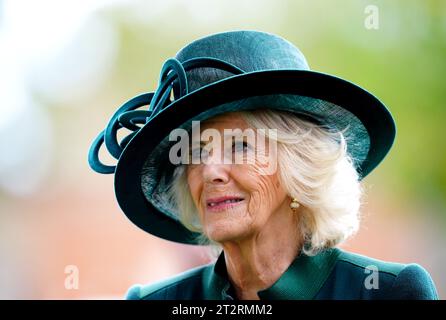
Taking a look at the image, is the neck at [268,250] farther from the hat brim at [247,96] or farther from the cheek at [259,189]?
the hat brim at [247,96]

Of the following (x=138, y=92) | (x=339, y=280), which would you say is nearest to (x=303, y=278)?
(x=339, y=280)

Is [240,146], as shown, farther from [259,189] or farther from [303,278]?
[303,278]

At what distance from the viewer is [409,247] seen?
23.4 feet

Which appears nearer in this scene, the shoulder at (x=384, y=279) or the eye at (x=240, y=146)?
the shoulder at (x=384, y=279)

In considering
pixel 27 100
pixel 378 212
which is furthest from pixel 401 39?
pixel 27 100

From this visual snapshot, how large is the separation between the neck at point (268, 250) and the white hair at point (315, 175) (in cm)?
6

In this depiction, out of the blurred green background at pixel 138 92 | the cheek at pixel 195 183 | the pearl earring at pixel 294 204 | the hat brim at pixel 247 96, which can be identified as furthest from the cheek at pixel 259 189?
the blurred green background at pixel 138 92

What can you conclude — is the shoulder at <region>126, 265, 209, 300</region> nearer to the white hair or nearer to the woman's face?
the woman's face

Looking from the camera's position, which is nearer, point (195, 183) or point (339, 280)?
point (339, 280)

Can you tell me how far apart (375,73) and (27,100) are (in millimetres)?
4630

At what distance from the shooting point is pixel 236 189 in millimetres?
2512

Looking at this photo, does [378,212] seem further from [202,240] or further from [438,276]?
[202,240]

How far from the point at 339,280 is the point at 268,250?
302mm

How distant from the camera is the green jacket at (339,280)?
Answer: 2.34 meters
